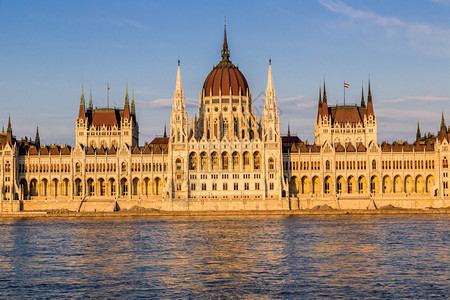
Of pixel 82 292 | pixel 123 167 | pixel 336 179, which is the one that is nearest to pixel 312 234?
pixel 82 292

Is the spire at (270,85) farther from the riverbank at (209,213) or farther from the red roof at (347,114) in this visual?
the riverbank at (209,213)

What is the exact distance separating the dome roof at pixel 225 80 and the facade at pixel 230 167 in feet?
0.63

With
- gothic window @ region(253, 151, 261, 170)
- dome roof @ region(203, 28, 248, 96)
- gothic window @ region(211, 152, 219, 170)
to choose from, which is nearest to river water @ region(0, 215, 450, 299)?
gothic window @ region(211, 152, 219, 170)

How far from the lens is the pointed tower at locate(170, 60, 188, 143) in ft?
446

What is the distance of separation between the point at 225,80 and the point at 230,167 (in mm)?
19156

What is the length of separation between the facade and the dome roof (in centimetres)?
19

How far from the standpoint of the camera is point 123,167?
141 metres

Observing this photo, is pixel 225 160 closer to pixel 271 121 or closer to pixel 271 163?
pixel 271 163

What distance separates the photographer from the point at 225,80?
145 meters

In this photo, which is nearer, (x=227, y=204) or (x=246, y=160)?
(x=227, y=204)

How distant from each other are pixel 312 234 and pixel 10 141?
A: 72.6 metres

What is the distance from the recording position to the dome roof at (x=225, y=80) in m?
144

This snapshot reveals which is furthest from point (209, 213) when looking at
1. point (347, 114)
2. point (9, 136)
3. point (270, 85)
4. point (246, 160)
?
point (9, 136)

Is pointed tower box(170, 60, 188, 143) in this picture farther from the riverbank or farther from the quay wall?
the riverbank
